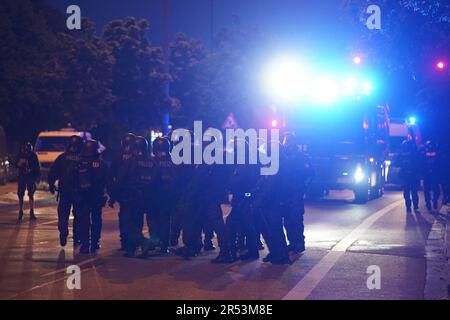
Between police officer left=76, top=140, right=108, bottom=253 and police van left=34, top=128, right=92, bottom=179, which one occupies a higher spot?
police van left=34, top=128, right=92, bottom=179

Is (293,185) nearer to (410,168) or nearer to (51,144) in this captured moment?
(410,168)

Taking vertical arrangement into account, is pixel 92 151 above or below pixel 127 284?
above

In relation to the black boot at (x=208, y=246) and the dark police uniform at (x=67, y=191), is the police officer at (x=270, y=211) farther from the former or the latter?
the dark police uniform at (x=67, y=191)

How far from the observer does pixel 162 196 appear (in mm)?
15688

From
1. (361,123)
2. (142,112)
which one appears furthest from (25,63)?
(361,123)

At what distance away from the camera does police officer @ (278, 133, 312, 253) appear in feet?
48.5

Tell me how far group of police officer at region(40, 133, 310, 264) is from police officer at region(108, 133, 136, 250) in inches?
0.6

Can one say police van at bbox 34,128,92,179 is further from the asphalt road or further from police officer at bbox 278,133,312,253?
police officer at bbox 278,133,312,253

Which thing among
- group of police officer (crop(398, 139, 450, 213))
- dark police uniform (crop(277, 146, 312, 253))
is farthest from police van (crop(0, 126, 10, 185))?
dark police uniform (crop(277, 146, 312, 253))

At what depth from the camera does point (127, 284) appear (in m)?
12.2

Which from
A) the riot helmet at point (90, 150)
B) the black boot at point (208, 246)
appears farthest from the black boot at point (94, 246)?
the black boot at point (208, 246)

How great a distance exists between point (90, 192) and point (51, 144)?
2151 centimetres

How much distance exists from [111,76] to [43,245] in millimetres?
30902
